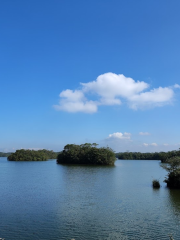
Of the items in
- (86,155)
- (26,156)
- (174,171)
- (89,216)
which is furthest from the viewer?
(26,156)

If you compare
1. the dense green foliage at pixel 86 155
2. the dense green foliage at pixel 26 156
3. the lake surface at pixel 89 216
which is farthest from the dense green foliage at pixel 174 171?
the dense green foliage at pixel 26 156

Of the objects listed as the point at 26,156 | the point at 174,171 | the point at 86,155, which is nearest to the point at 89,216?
the point at 174,171

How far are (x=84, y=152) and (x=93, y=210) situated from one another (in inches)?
3446

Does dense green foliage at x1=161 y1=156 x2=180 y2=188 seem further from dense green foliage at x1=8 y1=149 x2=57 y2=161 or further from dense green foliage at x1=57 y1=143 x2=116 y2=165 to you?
dense green foliage at x1=8 y1=149 x2=57 y2=161

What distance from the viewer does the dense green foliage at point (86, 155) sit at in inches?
3836

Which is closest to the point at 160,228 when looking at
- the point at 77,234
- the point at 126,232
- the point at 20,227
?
the point at 126,232

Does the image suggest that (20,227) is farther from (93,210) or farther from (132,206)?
(132,206)

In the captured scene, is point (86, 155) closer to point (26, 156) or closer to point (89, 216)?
point (26, 156)

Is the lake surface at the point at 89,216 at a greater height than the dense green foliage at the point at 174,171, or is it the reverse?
the dense green foliage at the point at 174,171

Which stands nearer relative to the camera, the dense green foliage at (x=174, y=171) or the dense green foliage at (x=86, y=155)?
the dense green foliage at (x=174, y=171)

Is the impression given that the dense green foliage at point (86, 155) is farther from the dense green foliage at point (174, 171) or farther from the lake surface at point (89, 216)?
the lake surface at point (89, 216)

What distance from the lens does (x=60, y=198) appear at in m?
26.1

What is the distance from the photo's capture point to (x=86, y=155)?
106 meters

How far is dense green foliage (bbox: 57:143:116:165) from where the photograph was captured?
97438 mm
